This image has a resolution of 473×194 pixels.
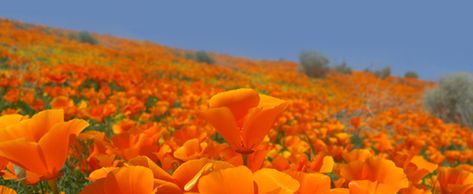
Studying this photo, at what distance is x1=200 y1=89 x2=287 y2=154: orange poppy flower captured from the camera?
1016mm

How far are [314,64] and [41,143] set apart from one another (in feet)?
70.3

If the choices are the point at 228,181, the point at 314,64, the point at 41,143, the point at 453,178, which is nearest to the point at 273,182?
the point at 228,181

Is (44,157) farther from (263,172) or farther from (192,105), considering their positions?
(192,105)

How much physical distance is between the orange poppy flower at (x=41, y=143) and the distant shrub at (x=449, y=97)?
1253 cm

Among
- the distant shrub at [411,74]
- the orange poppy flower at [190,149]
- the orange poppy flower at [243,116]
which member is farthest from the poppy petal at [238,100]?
the distant shrub at [411,74]

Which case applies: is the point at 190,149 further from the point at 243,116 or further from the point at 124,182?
the point at 124,182

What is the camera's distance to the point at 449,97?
42.3 feet

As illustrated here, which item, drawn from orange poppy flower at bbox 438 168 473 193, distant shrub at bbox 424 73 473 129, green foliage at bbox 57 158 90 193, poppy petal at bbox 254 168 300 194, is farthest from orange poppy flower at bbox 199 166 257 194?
distant shrub at bbox 424 73 473 129

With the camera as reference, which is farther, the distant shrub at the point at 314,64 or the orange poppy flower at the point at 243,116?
the distant shrub at the point at 314,64

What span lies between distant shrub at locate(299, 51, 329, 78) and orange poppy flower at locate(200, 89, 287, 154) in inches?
828

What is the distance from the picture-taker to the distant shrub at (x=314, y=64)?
2192 centimetres

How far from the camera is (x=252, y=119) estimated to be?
1023mm

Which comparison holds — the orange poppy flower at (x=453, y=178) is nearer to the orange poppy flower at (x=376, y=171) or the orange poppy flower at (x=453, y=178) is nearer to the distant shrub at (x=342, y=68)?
the orange poppy flower at (x=376, y=171)

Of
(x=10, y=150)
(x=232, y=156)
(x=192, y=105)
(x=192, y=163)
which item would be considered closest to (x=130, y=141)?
(x=232, y=156)
